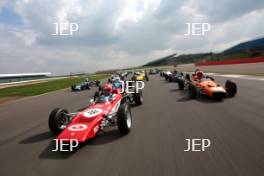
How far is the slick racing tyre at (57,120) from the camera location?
5625 millimetres

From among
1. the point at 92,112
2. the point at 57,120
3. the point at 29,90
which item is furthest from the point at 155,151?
the point at 29,90

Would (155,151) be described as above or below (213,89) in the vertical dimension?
below

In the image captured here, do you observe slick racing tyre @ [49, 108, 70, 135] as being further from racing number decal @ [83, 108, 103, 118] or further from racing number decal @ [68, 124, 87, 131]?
racing number decal @ [68, 124, 87, 131]

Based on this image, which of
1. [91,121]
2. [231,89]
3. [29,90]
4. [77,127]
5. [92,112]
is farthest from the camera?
[29,90]

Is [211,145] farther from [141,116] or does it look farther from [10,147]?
[10,147]

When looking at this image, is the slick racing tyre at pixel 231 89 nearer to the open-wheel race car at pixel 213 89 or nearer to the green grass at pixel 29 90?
the open-wheel race car at pixel 213 89

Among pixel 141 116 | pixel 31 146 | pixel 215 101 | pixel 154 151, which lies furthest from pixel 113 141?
pixel 215 101

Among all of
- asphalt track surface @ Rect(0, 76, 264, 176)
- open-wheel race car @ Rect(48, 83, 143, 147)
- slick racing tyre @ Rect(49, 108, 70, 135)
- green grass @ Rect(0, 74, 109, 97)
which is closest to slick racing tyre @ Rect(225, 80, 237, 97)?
asphalt track surface @ Rect(0, 76, 264, 176)

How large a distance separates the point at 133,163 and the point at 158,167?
45 centimetres

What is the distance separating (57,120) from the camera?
5.71 metres

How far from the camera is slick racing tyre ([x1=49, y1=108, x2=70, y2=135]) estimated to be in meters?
5.62

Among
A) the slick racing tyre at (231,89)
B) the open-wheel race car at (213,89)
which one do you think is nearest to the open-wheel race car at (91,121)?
the open-wheel race car at (213,89)

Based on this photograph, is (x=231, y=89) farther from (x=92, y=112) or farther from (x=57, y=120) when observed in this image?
(x=57, y=120)

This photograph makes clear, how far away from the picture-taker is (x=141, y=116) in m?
7.25
